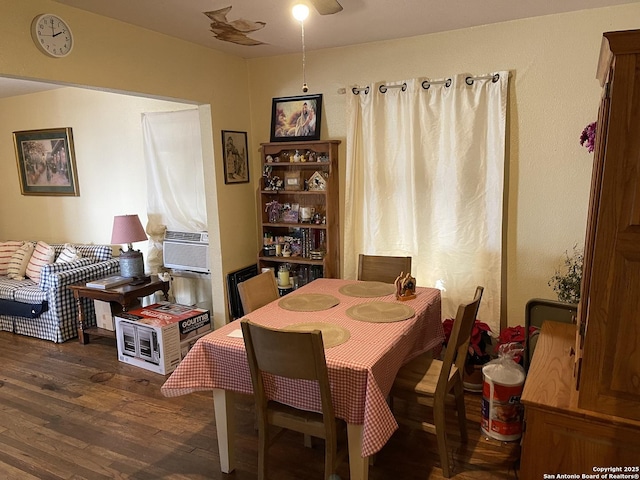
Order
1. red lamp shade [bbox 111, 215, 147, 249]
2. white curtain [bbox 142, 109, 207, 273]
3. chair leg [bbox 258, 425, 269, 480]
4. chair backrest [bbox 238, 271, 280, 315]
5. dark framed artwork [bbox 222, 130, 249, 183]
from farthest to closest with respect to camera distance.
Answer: white curtain [bbox 142, 109, 207, 273] → red lamp shade [bbox 111, 215, 147, 249] → dark framed artwork [bbox 222, 130, 249, 183] → chair backrest [bbox 238, 271, 280, 315] → chair leg [bbox 258, 425, 269, 480]

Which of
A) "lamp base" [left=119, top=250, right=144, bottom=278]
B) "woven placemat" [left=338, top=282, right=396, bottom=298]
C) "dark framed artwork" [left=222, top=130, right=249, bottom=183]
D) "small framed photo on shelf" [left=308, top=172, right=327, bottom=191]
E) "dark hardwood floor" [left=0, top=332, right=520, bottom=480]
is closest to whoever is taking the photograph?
"dark hardwood floor" [left=0, top=332, right=520, bottom=480]

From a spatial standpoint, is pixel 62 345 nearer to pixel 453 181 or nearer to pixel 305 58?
pixel 305 58

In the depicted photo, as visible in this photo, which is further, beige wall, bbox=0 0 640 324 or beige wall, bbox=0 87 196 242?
beige wall, bbox=0 87 196 242

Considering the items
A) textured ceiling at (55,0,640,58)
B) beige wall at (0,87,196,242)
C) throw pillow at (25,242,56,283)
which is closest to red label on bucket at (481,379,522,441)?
textured ceiling at (55,0,640,58)

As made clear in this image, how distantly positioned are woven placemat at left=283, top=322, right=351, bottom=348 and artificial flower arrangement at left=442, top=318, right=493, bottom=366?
1148 millimetres

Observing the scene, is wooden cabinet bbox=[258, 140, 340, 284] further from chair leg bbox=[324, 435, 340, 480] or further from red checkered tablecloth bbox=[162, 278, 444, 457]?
chair leg bbox=[324, 435, 340, 480]

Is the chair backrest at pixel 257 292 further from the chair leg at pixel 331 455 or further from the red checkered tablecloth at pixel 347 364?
the chair leg at pixel 331 455

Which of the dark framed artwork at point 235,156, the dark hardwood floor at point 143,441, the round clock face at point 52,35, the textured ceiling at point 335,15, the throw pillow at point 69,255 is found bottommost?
the dark hardwood floor at point 143,441

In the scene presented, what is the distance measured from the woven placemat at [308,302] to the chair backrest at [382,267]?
539mm

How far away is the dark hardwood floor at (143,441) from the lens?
2.25 meters

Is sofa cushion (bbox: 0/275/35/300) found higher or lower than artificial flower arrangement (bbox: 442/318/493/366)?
higher

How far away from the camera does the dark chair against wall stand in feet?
8.13

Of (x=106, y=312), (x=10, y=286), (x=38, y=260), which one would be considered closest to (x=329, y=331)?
(x=106, y=312)

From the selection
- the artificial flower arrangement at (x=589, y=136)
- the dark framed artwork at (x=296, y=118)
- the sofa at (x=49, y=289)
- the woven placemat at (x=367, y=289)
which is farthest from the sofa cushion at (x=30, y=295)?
the artificial flower arrangement at (x=589, y=136)
